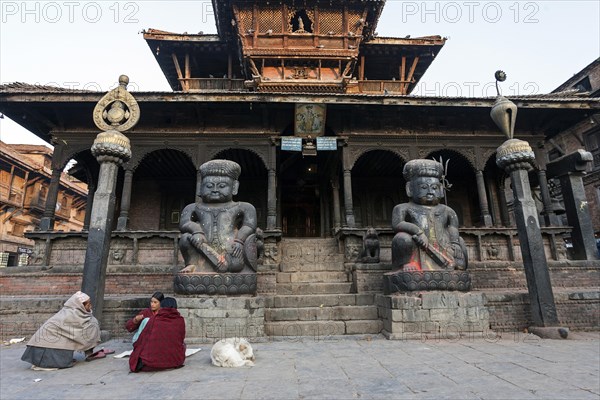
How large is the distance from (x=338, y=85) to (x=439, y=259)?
9.69 m

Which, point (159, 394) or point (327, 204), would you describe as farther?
point (327, 204)

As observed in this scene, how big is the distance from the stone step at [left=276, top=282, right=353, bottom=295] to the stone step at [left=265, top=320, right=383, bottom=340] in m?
1.49

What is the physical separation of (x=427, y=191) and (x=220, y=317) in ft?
14.5

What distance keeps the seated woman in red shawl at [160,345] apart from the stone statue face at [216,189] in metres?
2.64

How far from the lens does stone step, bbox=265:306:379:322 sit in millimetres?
6281

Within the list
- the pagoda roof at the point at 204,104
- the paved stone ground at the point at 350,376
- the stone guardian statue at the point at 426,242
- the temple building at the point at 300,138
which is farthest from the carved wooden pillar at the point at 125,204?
the stone guardian statue at the point at 426,242

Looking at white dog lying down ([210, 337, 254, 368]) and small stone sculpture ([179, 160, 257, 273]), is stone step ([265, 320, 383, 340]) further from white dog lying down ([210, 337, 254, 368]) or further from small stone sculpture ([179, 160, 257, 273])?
white dog lying down ([210, 337, 254, 368])

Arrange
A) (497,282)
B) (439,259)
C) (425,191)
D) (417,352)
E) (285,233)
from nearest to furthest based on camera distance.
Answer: (417,352)
(439,259)
(425,191)
(497,282)
(285,233)

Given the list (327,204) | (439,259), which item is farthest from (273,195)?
(439,259)

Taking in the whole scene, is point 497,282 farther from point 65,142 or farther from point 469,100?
point 65,142

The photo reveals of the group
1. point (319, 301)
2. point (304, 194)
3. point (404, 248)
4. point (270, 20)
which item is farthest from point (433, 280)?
point (270, 20)

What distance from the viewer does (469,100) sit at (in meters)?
10.6

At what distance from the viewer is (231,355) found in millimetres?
3906

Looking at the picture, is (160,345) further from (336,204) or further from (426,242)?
(336,204)
